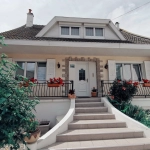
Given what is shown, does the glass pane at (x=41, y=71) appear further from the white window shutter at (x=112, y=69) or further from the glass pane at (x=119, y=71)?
the glass pane at (x=119, y=71)

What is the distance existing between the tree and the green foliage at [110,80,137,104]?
409 centimetres

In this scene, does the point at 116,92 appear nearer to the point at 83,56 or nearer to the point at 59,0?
the point at 83,56

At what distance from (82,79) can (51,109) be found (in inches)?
113

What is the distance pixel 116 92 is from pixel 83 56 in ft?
9.87

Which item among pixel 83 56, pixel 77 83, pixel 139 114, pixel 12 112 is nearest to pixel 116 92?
pixel 139 114

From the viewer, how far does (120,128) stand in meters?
3.68

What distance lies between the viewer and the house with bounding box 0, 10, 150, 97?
20.2ft

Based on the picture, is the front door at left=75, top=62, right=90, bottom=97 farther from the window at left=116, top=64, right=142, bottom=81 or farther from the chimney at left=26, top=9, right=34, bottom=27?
the chimney at left=26, top=9, right=34, bottom=27

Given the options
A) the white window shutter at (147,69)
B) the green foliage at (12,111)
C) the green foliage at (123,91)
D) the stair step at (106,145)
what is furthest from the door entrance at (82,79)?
the green foliage at (12,111)

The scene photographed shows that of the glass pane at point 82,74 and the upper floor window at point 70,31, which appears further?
the upper floor window at point 70,31

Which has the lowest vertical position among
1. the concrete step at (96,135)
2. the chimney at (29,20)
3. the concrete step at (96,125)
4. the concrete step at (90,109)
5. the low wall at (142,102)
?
the concrete step at (96,135)

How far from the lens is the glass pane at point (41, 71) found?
22.3 feet

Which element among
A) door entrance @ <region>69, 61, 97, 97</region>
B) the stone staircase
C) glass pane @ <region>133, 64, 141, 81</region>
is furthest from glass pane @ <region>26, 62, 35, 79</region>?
glass pane @ <region>133, 64, 141, 81</region>

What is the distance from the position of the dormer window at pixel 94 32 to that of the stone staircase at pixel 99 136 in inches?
216
